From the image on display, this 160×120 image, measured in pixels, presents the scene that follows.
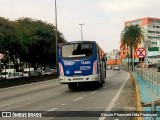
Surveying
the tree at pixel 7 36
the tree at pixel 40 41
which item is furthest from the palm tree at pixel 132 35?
the tree at pixel 7 36

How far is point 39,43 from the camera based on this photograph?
68.2 m

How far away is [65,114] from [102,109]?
182cm

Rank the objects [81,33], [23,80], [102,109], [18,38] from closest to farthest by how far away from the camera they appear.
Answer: [102,109]
[23,80]
[18,38]
[81,33]

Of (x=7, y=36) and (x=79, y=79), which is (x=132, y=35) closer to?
(x=7, y=36)

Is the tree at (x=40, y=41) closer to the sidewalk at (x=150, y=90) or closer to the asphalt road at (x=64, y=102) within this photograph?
the sidewalk at (x=150, y=90)

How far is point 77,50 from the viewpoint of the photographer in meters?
27.6

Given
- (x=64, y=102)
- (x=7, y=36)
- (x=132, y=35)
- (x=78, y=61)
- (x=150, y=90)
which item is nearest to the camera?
(x=64, y=102)

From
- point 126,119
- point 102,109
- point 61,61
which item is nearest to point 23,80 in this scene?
point 61,61

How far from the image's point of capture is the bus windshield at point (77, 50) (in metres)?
27.6

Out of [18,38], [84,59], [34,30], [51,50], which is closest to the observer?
[84,59]

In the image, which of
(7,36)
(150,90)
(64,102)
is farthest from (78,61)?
(7,36)

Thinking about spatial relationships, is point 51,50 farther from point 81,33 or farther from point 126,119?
point 126,119

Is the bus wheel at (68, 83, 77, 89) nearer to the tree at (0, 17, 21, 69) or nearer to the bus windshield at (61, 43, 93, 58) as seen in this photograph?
the bus windshield at (61, 43, 93, 58)

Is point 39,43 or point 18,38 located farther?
point 39,43
